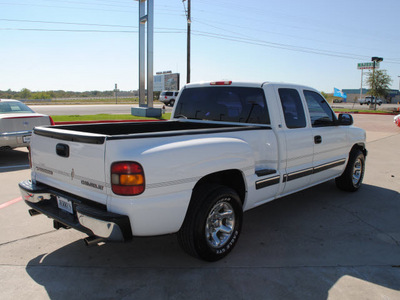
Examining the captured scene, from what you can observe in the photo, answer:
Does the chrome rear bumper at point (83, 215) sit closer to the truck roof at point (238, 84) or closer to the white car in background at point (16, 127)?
the truck roof at point (238, 84)

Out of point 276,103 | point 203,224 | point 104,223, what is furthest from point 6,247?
point 276,103

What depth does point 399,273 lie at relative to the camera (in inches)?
126

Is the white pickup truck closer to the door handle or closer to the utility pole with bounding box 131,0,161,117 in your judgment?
the door handle

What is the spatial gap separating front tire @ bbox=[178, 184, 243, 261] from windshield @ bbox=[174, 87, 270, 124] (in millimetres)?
1247

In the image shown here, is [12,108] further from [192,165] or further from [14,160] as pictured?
[192,165]

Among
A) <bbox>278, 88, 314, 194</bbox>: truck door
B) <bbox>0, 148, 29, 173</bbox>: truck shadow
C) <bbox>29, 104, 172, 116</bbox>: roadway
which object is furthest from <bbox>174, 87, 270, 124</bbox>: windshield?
<bbox>29, 104, 172, 116</bbox>: roadway

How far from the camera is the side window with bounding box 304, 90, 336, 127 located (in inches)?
184

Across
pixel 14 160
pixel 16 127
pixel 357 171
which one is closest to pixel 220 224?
pixel 357 171

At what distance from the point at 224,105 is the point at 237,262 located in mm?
2076

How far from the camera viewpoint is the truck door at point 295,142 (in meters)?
4.11

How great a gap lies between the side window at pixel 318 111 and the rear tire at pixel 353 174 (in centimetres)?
99

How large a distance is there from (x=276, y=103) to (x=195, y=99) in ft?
4.16

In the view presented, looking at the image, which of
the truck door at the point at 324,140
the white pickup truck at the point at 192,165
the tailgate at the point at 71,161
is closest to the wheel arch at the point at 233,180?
the white pickup truck at the point at 192,165

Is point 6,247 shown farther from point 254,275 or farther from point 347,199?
point 347,199
